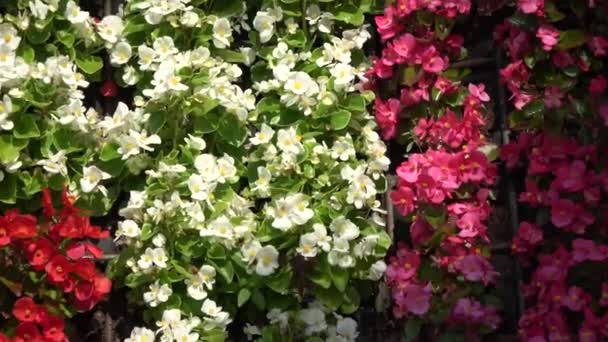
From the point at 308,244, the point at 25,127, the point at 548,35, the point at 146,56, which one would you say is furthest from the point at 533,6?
the point at 25,127

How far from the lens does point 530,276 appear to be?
9.35 feet

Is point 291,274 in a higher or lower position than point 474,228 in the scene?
lower

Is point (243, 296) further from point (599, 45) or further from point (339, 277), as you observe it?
point (599, 45)

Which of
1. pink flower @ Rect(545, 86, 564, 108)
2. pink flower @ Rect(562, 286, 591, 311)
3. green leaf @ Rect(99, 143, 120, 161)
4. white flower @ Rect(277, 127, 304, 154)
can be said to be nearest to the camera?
pink flower @ Rect(562, 286, 591, 311)

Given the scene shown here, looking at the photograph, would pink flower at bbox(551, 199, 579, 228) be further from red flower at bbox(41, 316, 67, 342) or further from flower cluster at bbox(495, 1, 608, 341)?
red flower at bbox(41, 316, 67, 342)

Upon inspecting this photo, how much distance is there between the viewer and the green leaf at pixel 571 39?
279cm

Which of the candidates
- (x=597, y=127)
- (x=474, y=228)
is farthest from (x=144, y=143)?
(x=597, y=127)

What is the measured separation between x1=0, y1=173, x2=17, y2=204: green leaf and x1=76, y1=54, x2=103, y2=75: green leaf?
0.36m

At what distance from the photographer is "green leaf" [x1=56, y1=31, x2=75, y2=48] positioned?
311 cm

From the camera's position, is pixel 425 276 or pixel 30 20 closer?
pixel 425 276

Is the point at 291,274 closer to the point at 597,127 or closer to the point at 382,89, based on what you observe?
the point at 382,89

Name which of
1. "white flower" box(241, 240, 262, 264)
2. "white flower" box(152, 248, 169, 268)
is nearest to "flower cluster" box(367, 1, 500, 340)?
"white flower" box(241, 240, 262, 264)

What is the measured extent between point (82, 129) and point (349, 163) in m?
0.73

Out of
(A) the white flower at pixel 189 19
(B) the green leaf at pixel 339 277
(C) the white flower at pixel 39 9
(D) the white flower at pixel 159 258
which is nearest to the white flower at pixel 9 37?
(C) the white flower at pixel 39 9
